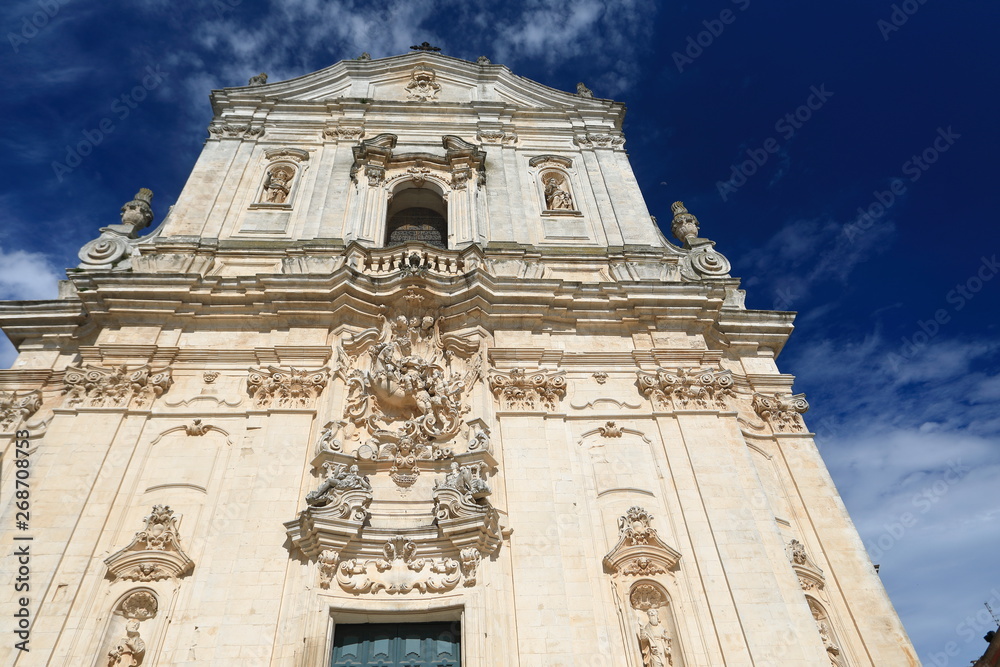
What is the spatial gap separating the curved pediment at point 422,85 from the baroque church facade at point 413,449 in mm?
3598

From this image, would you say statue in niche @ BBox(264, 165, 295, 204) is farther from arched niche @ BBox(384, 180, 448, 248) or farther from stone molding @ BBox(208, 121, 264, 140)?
arched niche @ BBox(384, 180, 448, 248)

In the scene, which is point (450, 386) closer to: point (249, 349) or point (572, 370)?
point (572, 370)

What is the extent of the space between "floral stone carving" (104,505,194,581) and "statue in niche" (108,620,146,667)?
774 mm

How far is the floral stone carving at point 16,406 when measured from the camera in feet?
35.2

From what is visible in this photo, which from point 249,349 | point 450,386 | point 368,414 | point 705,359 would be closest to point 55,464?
point 249,349

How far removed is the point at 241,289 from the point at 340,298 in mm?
1760

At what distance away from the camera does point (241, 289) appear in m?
12.1

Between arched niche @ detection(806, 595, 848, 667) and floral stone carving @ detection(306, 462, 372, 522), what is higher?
floral stone carving @ detection(306, 462, 372, 522)

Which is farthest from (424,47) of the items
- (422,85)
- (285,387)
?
(285,387)

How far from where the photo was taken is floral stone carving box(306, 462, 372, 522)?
9.12m

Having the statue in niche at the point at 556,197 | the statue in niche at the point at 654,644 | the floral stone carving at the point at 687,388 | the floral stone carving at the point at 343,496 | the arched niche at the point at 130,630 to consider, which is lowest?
the statue in niche at the point at 654,644

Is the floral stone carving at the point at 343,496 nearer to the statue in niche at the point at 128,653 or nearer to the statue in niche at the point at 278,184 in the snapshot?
the statue in niche at the point at 128,653

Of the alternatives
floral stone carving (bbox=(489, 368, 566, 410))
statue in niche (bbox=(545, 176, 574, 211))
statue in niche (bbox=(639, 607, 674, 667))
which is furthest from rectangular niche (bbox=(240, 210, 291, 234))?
statue in niche (bbox=(639, 607, 674, 667))

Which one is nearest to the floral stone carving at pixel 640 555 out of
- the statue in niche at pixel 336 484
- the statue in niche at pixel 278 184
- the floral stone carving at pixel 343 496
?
the floral stone carving at pixel 343 496
